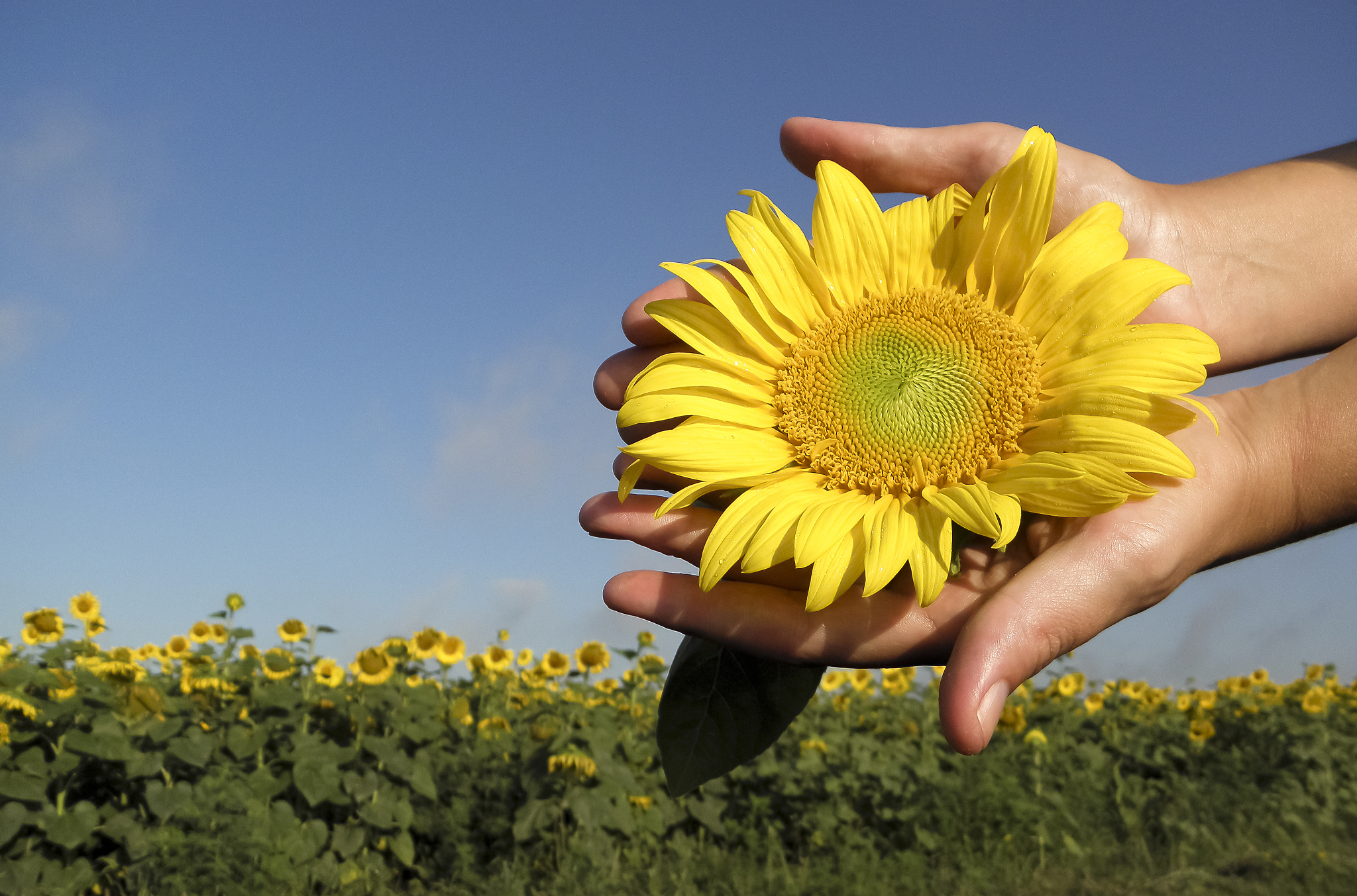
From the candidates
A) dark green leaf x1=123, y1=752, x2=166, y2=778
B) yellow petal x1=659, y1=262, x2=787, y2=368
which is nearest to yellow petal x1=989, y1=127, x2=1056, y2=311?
yellow petal x1=659, y1=262, x2=787, y2=368

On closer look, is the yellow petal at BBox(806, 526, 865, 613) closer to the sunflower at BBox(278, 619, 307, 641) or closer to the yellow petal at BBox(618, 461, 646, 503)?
the yellow petal at BBox(618, 461, 646, 503)

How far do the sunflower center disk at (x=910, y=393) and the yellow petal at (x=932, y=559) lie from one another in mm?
155

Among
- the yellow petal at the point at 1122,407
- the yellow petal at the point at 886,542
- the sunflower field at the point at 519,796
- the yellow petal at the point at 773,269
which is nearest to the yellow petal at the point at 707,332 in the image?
the yellow petal at the point at 773,269

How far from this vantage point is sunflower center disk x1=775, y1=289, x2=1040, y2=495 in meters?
1.82

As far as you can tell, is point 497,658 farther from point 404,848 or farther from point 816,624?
point 816,624

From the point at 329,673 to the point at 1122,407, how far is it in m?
6.05

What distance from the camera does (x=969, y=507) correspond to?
5.24 ft

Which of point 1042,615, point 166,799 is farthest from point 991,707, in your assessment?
point 166,799

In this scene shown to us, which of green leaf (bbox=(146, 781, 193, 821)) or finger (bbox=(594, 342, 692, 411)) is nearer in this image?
finger (bbox=(594, 342, 692, 411))

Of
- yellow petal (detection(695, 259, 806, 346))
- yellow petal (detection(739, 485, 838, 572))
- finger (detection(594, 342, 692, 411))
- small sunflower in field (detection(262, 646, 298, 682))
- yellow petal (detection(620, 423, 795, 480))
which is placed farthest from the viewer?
small sunflower in field (detection(262, 646, 298, 682))

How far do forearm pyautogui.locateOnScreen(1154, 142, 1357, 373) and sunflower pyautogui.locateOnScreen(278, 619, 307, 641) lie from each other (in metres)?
5.96

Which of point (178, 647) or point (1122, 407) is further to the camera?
point (178, 647)

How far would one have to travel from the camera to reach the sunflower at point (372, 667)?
20.9ft

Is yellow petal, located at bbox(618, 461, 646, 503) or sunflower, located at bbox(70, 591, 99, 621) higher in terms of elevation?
sunflower, located at bbox(70, 591, 99, 621)
